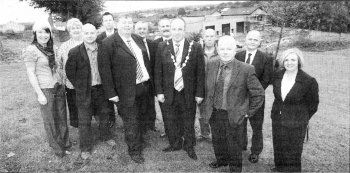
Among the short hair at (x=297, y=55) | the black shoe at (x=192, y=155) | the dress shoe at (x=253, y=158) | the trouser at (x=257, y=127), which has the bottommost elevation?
the dress shoe at (x=253, y=158)

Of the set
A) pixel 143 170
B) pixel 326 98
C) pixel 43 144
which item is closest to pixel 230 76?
pixel 143 170

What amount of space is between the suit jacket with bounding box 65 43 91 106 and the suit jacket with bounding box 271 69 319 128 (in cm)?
268

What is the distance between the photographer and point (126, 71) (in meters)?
3.64

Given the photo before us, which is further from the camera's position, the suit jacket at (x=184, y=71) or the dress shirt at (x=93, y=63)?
the suit jacket at (x=184, y=71)

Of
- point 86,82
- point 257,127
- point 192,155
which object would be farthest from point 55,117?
point 257,127

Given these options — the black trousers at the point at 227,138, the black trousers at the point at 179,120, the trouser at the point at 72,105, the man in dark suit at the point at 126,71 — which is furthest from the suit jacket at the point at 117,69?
the black trousers at the point at 227,138

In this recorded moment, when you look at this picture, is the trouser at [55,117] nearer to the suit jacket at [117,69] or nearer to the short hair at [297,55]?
the suit jacket at [117,69]

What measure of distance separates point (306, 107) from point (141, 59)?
96.2 inches

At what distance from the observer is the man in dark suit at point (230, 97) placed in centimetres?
329

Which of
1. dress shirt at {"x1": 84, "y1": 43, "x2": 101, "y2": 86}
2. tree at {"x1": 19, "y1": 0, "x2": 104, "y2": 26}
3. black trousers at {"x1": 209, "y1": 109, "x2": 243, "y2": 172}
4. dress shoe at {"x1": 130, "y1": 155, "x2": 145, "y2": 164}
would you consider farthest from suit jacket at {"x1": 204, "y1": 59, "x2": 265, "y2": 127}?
tree at {"x1": 19, "y1": 0, "x2": 104, "y2": 26}

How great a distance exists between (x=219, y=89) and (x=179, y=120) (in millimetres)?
1082

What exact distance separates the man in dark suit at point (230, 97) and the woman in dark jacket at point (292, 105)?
443 millimetres

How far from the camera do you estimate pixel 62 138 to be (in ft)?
13.1

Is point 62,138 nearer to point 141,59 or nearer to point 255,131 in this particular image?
point 141,59
